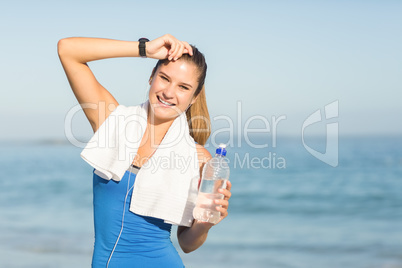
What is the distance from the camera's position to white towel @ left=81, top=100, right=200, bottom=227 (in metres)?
2.94

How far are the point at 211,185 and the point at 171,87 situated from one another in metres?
0.72

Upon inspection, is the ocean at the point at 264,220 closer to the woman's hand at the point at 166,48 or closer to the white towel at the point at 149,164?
the white towel at the point at 149,164

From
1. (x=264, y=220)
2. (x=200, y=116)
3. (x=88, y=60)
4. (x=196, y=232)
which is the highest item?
(x=88, y=60)

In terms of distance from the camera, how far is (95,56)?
2.87 meters

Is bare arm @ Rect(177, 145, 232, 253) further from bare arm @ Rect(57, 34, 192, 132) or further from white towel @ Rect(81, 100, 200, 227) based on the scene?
bare arm @ Rect(57, 34, 192, 132)

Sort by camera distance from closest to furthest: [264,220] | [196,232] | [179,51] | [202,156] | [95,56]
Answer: [95,56], [179,51], [196,232], [202,156], [264,220]

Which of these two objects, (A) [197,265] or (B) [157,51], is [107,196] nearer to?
(B) [157,51]

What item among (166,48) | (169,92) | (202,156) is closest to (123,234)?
(202,156)

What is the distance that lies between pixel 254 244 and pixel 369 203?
7.00 metres

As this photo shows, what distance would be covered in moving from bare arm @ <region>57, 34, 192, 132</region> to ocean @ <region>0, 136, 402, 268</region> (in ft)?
17.0

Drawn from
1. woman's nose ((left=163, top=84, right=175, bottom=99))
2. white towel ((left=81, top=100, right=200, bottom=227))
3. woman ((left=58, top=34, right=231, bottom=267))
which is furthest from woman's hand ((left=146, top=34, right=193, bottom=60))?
white towel ((left=81, top=100, right=200, bottom=227))

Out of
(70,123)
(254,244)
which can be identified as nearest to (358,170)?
(254,244)

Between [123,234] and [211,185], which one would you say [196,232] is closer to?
[211,185]

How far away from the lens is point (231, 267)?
7.96 meters
